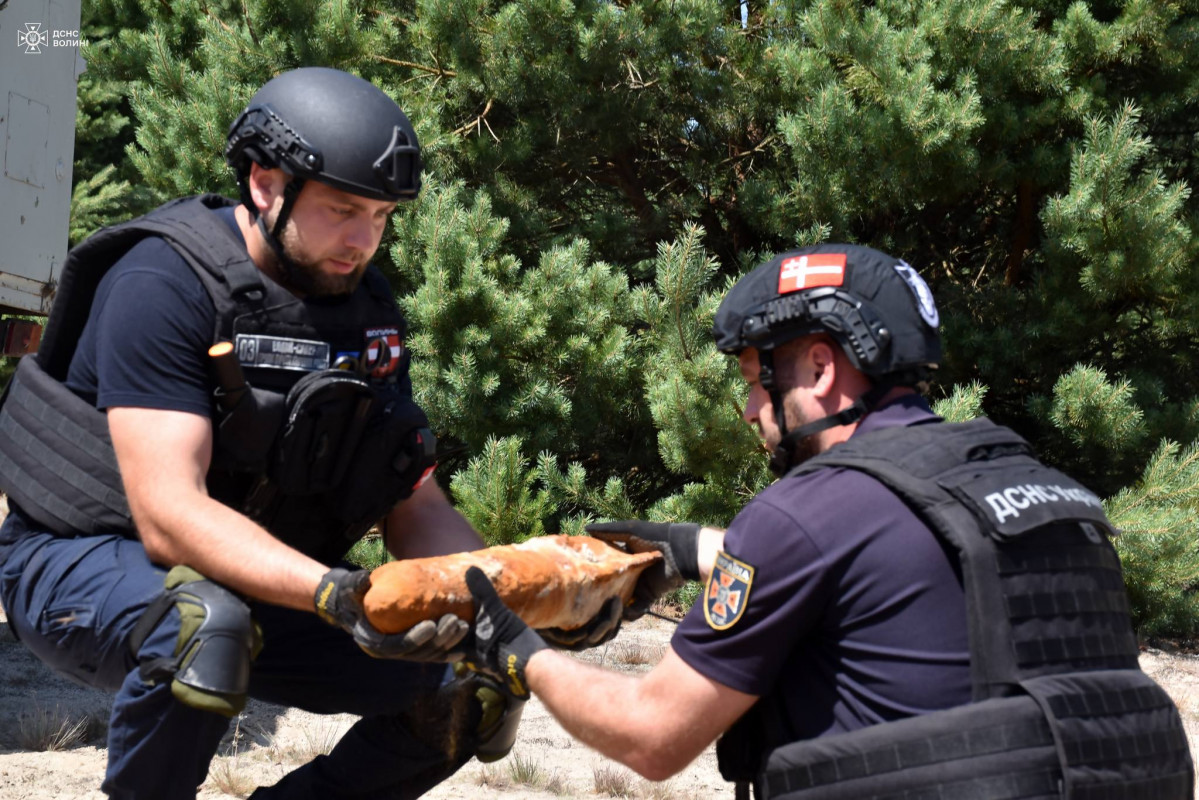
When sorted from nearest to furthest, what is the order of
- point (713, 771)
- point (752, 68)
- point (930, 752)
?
point (930, 752) < point (713, 771) < point (752, 68)

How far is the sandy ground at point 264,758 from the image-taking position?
155 inches

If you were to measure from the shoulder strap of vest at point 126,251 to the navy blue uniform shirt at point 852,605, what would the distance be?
1.44m

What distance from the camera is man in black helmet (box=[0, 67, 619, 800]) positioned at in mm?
2527

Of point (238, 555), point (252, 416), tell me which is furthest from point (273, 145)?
point (238, 555)

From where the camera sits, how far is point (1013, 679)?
6.31ft

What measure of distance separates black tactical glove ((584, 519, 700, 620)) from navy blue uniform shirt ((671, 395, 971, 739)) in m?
0.85

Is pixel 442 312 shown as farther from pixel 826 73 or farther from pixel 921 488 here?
pixel 921 488

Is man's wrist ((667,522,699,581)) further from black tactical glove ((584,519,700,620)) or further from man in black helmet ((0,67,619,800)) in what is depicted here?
man in black helmet ((0,67,619,800))

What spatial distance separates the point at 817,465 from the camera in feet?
6.84

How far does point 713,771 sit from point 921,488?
2.80 m

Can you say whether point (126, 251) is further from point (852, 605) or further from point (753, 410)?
point (852, 605)

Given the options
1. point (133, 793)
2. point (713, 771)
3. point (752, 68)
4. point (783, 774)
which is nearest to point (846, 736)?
point (783, 774)

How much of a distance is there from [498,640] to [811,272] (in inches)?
38.1

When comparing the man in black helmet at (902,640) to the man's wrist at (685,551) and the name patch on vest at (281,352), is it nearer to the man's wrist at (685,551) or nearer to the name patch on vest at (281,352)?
the man's wrist at (685,551)
